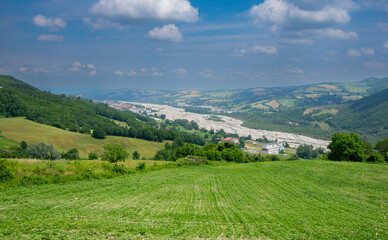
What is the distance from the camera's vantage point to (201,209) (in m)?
19.6

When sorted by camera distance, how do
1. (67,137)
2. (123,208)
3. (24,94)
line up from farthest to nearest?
(24,94)
(67,137)
(123,208)

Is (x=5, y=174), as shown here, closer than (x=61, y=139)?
Yes

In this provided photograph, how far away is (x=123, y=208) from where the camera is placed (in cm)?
1888

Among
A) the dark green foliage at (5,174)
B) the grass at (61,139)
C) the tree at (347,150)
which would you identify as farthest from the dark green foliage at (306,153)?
the dark green foliage at (5,174)

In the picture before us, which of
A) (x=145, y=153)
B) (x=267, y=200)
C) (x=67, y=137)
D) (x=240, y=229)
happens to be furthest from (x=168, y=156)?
(x=240, y=229)

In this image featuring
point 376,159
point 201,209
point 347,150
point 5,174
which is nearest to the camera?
point 201,209

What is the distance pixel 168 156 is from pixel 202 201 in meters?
77.0

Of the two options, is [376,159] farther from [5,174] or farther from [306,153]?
[306,153]

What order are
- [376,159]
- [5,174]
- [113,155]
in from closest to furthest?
[5,174] → [113,155] → [376,159]

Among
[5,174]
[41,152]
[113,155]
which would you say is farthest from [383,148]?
[41,152]

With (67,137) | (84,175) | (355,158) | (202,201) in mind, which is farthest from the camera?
(67,137)

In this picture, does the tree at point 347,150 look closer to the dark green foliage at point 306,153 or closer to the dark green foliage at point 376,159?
the dark green foliage at point 376,159

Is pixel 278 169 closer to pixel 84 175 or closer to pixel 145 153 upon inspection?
pixel 84 175

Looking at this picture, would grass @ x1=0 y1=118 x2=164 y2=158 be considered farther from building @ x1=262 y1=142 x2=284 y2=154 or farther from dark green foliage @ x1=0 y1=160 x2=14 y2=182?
building @ x1=262 y1=142 x2=284 y2=154
